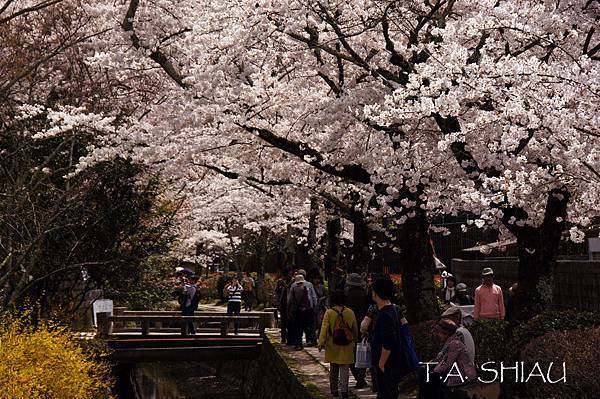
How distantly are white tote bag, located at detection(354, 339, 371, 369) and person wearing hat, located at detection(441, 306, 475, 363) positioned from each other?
10.2 ft

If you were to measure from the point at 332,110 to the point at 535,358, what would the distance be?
7147 millimetres

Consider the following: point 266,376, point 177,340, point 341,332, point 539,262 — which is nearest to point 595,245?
point 539,262

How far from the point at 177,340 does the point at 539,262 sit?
40.7 feet

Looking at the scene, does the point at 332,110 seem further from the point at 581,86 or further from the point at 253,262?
the point at 253,262

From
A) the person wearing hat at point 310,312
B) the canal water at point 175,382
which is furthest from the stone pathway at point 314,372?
the canal water at point 175,382

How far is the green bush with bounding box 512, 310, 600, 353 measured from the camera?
10094 millimetres

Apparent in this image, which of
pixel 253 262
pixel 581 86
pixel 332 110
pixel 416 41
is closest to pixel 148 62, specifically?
pixel 332 110

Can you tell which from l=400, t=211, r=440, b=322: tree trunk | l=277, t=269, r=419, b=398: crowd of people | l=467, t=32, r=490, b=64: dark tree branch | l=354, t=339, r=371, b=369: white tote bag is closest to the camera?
l=277, t=269, r=419, b=398: crowd of people

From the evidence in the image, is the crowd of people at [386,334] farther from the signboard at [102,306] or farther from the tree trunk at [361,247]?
the signboard at [102,306]

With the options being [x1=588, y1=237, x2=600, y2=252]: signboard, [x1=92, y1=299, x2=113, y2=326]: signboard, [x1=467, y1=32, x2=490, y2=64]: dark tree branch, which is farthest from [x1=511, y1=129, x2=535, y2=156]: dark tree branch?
[x1=92, y1=299, x2=113, y2=326]: signboard

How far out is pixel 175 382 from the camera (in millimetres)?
28672

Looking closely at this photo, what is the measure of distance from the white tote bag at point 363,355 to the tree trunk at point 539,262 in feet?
6.92

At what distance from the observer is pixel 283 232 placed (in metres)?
38.1

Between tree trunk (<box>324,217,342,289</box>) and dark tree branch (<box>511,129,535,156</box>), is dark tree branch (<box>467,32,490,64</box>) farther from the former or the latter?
tree trunk (<box>324,217,342,289</box>)
